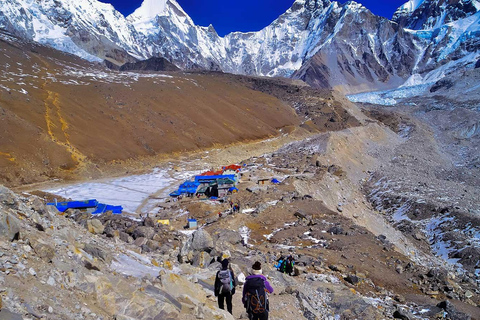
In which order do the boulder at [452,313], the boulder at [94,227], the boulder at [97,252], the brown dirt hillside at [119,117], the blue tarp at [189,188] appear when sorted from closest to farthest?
the boulder at [97,252], the boulder at [452,313], the boulder at [94,227], the blue tarp at [189,188], the brown dirt hillside at [119,117]

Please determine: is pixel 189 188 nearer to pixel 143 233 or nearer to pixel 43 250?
pixel 143 233

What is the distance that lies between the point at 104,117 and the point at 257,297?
50701 millimetres

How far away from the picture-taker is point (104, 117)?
5238 cm

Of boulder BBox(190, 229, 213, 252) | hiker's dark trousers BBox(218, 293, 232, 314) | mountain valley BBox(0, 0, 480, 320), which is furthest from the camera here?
boulder BBox(190, 229, 213, 252)

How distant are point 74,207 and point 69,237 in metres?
17.1

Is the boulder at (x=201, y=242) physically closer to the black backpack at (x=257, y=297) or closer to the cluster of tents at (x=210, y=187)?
the black backpack at (x=257, y=297)

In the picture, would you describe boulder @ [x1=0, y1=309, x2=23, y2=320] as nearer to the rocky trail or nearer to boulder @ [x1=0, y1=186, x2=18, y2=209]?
the rocky trail

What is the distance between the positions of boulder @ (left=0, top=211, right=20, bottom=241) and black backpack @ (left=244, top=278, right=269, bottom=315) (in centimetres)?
423

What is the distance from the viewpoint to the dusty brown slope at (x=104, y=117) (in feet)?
127

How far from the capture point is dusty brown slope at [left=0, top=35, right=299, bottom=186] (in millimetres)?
38594

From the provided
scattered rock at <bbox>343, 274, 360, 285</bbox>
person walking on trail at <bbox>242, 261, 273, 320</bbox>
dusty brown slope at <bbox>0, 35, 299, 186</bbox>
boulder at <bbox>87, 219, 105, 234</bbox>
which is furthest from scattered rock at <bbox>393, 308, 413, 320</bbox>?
dusty brown slope at <bbox>0, 35, 299, 186</bbox>

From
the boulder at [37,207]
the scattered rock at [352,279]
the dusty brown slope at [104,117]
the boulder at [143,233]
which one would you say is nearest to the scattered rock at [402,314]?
the scattered rock at [352,279]

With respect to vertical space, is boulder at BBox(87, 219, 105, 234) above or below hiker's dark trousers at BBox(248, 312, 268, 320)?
below

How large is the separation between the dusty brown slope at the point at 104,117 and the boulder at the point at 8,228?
30818 millimetres
